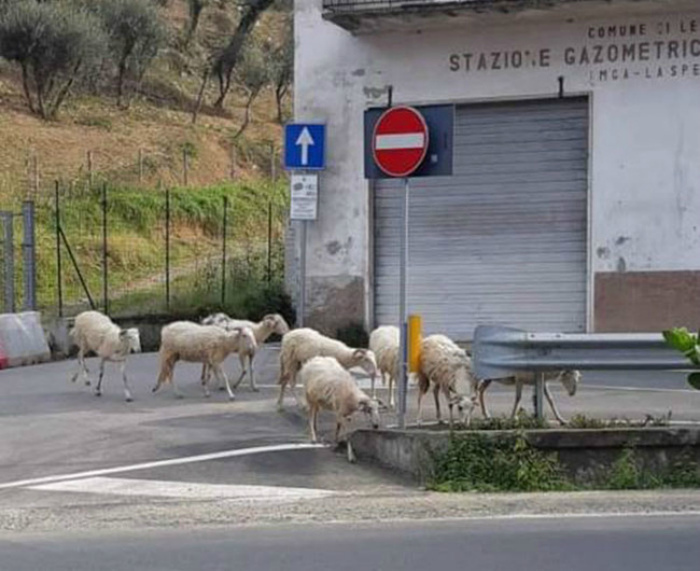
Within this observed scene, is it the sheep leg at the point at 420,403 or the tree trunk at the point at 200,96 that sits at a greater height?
the tree trunk at the point at 200,96

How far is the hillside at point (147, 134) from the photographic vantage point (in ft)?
133

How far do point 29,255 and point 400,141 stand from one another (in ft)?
40.9

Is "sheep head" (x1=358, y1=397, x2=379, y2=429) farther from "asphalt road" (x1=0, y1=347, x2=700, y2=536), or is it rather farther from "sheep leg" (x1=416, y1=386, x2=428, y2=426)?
"sheep leg" (x1=416, y1=386, x2=428, y2=426)

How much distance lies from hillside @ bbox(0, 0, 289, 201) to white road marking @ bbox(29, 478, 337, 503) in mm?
25325

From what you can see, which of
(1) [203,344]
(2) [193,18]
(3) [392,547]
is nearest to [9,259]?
(1) [203,344]

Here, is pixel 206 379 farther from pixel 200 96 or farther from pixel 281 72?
pixel 281 72

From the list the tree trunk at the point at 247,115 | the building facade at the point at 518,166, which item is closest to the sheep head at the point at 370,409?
the building facade at the point at 518,166

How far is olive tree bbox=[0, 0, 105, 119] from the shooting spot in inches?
1735

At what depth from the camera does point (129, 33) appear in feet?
166

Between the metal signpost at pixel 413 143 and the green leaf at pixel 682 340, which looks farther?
the metal signpost at pixel 413 143

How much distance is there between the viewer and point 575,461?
11391mm

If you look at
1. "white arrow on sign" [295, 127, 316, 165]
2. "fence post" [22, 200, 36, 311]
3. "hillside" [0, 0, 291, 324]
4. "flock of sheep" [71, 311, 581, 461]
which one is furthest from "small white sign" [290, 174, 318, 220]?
"fence post" [22, 200, 36, 311]

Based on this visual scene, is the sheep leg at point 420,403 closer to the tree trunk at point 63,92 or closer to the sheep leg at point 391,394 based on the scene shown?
the sheep leg at point 391,394

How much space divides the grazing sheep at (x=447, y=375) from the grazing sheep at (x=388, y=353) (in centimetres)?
83
